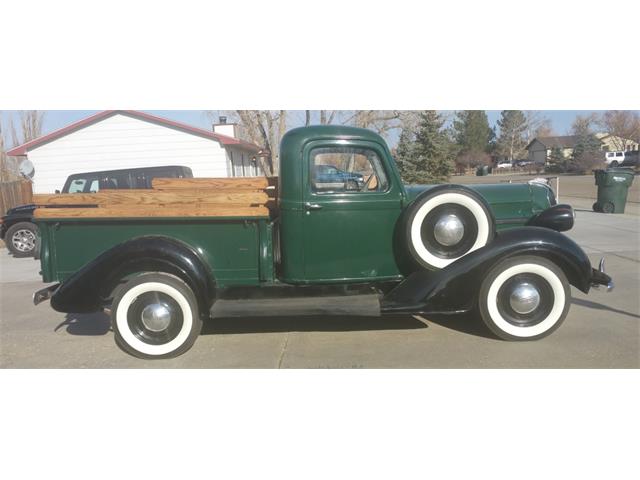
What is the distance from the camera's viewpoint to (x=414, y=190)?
4453 mm

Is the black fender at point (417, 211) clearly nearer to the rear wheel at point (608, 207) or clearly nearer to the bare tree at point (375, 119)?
the rear wheel at point (608, 207)

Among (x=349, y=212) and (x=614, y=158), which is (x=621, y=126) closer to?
(x=614, y=158)

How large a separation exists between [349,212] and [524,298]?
5.88ft

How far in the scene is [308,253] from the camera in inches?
157

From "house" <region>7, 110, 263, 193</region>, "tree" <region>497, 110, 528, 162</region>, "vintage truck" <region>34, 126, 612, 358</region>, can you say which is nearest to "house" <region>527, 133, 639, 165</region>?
A: "tree" <region>497, 110, 528, 162</region>

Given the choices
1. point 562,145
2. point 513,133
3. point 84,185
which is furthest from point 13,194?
point 513,133

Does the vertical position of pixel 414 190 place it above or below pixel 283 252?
above

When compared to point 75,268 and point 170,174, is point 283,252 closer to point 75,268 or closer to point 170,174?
point 75,268

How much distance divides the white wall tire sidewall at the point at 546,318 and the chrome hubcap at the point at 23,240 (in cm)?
978

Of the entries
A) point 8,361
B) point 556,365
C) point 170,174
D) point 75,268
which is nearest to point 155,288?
point 75,268

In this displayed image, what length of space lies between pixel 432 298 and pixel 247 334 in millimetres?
1878

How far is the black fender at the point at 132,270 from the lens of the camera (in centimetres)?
372

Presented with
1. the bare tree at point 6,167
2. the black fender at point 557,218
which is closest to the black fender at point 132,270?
the black fender at point 557,218

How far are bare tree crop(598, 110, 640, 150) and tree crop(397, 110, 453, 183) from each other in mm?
41401
